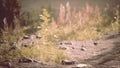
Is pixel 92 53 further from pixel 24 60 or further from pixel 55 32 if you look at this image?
pixel 24 60

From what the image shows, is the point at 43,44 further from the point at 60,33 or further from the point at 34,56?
the point at 60,33

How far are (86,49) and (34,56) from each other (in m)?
1.62

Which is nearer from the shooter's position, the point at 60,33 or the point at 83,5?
the point at 60,33

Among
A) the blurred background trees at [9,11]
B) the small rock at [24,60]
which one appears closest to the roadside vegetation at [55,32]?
the small rock at [24,60]

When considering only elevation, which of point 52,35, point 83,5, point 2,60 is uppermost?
point 83,5

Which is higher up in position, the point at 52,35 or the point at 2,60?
the point at 52,35

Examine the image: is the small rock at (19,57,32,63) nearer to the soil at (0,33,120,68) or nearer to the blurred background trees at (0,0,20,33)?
the soil at (0,33,120,68)

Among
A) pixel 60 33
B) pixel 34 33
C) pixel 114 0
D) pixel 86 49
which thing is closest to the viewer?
pixel 86 49

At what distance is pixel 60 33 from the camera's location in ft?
26.9

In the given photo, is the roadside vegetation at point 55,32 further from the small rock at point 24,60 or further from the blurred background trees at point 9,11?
the blurred background trees at point 9,11

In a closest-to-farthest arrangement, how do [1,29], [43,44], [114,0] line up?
1. [43,44]
2. [1,29]
3. [114,0]

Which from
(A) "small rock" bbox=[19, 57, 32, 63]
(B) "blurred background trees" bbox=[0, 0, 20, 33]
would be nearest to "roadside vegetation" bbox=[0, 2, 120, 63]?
(A) "small rock" bbox=[19, 57, 32, 63]

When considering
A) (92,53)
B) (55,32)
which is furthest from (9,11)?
(92,53)

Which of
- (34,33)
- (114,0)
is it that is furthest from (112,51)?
(114,0)
